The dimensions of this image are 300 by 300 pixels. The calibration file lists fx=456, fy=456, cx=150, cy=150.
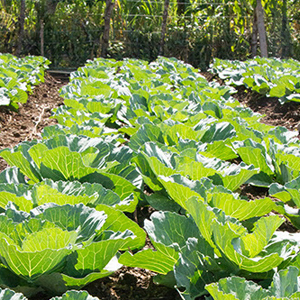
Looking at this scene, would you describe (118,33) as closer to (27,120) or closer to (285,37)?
(285,37)

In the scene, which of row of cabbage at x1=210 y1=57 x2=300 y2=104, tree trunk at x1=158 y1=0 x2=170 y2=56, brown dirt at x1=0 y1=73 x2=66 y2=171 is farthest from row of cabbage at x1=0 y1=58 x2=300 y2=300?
tree trunk at x1=158 y1=0 x2=170 y2=56

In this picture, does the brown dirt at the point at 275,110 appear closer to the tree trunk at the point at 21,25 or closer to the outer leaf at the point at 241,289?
the outer leaf at the point at 241,289

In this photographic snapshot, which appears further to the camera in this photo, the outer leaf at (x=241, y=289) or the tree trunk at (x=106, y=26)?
the tree trunk at (x=106, y=26)

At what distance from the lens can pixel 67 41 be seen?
15.2 metres

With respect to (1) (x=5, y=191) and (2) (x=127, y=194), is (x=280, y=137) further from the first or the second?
(1) (x=5, y=191)

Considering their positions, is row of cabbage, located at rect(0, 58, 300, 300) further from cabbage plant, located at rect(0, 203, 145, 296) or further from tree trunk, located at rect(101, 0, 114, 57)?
tree trunk, located at rect(101, 0, 114, 57)

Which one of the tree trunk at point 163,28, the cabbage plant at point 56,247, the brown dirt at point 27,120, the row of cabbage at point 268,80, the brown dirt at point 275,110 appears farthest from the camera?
the tree trunk at point 163,28

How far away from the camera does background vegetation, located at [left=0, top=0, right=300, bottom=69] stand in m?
15.0

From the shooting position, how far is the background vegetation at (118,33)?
1498cm

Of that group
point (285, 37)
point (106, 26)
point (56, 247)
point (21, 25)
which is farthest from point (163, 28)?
point (56, 247)

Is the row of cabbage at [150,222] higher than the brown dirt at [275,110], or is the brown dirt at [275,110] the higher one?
the row of cabbage at [150,222]

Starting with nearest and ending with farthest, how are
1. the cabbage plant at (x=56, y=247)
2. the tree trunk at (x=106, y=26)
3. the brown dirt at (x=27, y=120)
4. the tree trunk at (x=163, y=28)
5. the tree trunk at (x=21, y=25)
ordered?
the cabbage plant at (x=56, y=247) < the brown dirt at (x=27, y=120) < the tree trunk at (x=21, y=25) < the tree trunk at (x=106, y=26) < the tree trunk at (x=163, y=28)

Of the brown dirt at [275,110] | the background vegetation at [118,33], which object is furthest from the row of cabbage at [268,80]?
the background vegetation at [118,33]

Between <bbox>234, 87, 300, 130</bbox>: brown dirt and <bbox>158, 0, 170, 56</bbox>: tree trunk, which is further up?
<bbox>158, 0, 170, 56</bbox>: tree trunk
